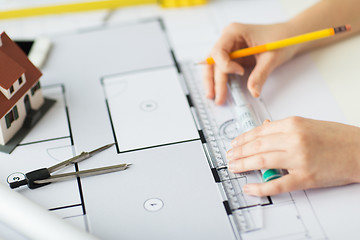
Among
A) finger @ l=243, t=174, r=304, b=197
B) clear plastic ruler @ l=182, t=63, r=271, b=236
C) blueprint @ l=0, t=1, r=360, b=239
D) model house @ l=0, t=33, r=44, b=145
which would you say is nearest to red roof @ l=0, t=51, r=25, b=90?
model house @ l=0, t=33, r=44, b=145

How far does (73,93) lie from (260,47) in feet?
1.15

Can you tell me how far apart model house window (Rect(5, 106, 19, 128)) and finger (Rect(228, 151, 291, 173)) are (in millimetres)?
354

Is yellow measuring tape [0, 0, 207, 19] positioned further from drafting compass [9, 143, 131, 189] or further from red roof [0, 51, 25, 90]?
drafting compass [9, 143, 131, 189]

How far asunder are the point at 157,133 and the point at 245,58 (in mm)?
253

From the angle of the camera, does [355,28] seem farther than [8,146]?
Yes

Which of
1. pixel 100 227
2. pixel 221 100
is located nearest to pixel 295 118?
pixel 221 100

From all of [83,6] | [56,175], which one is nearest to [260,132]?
[56,175]

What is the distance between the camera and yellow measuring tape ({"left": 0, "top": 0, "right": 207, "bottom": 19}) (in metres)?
1.04

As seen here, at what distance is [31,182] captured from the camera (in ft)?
2.27

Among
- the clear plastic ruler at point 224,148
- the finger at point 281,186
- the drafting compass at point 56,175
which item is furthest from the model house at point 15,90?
the finger at point 281,186

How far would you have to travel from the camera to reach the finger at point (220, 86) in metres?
0.84

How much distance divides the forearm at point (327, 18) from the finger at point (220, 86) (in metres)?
0.17

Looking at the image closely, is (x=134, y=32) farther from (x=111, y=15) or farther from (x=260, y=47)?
(x=260, y=47)

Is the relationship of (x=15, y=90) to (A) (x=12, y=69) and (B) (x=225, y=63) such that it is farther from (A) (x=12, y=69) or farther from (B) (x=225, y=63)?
(B) (x=225, y=63)
